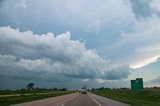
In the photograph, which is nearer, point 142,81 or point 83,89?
point 142,81

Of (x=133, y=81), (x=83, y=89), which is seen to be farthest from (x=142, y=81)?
(x=83, y=89)

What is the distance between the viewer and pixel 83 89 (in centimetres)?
13262

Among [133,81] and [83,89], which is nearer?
[133,81]

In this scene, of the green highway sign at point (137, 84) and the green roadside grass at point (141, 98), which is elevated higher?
the green highway sign at point (137, 84)

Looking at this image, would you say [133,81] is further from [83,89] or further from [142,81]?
[83,89]

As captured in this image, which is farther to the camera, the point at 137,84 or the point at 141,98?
the point at 141,98

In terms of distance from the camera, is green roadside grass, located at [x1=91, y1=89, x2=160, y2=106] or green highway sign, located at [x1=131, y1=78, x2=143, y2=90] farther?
green highway sign, located at [x1=131, y1=78, x2=143, y2=90]

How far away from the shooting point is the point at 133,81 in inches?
2435

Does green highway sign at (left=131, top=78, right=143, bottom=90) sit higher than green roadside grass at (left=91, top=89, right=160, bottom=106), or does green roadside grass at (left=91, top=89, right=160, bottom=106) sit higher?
green highway sign at (left=131, top=78, right=143, bottom=90)

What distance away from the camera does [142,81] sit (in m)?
61.3

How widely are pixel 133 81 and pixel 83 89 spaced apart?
7188 centimetres

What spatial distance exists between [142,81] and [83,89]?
238ft

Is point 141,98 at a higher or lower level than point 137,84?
lower

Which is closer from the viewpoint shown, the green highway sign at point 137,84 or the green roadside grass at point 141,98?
the green roadside grass at point 141,98
